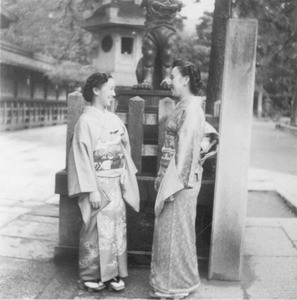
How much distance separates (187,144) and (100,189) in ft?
2.83

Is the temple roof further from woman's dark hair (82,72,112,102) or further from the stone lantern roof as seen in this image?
woman's dark hair (82,72,112,102)

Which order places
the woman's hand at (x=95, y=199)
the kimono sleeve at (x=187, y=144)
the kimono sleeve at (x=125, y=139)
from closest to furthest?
the kimono sleeve at (x=187, y=144)
the woman's hand at (x=95, y=199)
the kimono sleeve at (x=125, y=139)

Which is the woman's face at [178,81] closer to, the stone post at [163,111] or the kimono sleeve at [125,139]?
the stone post at [163,111]

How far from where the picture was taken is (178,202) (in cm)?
340

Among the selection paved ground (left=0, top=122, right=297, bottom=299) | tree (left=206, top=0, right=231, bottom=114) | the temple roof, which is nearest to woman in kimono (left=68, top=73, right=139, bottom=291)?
paved ground (left=0, top=122, right=297, bottom=299)

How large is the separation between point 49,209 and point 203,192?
131 inches

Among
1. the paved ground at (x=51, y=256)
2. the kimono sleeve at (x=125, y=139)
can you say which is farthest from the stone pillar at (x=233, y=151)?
the kimono sleeve at (x=125, y=139)

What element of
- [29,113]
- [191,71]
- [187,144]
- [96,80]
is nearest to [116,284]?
[187,144]

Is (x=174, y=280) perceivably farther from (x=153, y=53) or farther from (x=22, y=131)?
(x=22, y=131)

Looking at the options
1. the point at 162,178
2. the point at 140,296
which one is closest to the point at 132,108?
the point at 162,178

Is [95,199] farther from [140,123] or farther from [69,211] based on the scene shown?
[140,123]

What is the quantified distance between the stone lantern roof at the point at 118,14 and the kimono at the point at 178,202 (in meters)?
3.99

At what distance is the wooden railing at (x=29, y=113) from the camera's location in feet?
63.4

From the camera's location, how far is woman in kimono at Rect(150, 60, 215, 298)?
329 centimetres
